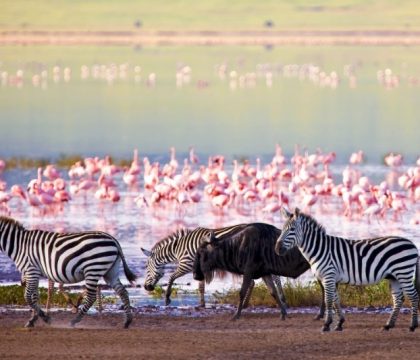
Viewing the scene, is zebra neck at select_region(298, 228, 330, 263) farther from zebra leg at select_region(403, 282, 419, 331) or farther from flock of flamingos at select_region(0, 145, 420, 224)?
flock of flamingos at select_region(0, 145, 420, 224)

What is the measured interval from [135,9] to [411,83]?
74.1 metres

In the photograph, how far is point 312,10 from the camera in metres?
136

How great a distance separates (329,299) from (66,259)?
2234 millimetres

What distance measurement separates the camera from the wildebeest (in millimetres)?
12266

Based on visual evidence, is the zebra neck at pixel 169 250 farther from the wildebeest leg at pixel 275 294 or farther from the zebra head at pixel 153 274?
the wildebeest leg at pixel 275 294

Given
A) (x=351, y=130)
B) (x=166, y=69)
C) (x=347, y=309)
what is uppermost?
(x=166, y=69)

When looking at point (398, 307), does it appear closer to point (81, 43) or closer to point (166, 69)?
point (166, 69)

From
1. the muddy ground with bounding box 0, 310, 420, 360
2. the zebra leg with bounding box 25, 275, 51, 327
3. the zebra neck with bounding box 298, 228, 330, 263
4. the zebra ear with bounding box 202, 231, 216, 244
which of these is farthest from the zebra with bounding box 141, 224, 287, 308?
the zebra leg with bounding box 25, 275, 51, 327

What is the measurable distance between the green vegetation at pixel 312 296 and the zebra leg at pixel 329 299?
172 centimetres

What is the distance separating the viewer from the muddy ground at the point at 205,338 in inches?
404

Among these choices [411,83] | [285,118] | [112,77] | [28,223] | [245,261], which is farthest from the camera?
[112,77]

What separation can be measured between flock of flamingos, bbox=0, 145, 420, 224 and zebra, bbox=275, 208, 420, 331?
30.6 ft

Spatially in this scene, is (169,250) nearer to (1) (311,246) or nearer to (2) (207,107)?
(1) (311,246)

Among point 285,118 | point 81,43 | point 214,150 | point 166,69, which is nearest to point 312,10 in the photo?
point 81,43
